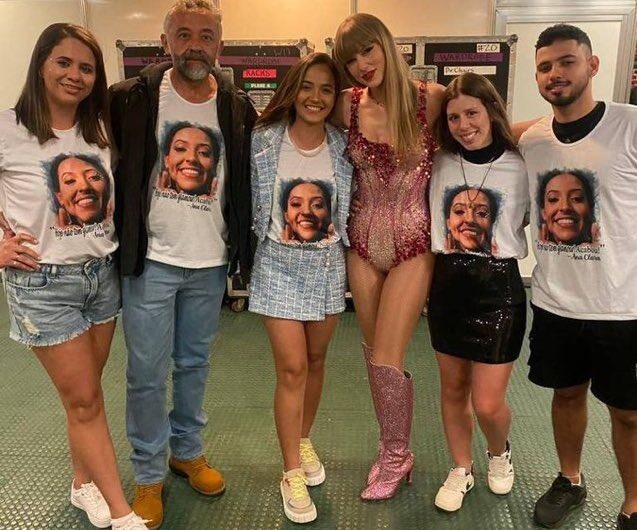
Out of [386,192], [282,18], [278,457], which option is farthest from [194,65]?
[282,18]

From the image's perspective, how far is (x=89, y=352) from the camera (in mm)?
1760

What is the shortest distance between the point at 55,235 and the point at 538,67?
1498mm

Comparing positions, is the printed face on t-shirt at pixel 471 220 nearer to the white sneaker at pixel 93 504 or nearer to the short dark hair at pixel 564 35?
the short dark hair at pixel 564 35

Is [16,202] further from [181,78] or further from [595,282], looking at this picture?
[595,282]

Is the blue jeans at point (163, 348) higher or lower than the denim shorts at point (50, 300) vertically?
lower

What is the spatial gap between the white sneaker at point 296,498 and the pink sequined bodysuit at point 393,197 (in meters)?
0.83

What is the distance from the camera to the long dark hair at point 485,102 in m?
1.82

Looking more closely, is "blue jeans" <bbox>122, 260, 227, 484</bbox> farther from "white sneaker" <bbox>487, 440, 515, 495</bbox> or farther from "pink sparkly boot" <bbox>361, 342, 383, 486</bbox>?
"white sneaker" <bbox>487, 440, 515, 495</bbox>

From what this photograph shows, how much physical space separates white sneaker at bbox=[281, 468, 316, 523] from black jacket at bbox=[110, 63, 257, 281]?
0.88 m

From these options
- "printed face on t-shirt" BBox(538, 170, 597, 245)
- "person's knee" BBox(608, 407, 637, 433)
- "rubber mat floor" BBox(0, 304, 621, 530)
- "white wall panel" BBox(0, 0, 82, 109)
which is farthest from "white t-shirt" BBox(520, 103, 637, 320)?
"white wall panel" BBox(0, 0, 82, 109)

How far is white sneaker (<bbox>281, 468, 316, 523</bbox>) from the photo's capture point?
6.67 ft

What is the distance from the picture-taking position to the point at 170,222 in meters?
1.84

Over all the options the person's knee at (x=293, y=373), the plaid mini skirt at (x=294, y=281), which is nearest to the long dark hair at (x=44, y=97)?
the plaid mini skirt at (x=294, y=281)

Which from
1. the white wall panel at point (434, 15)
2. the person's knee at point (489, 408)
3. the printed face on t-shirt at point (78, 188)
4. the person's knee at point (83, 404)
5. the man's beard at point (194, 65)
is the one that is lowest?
the person's knee at point (489, 408)
